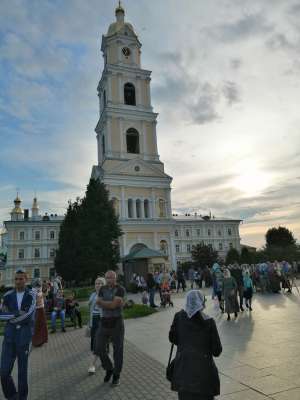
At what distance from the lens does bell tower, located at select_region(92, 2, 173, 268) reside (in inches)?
1807

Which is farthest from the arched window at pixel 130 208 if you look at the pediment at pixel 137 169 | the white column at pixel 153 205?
the pediment at pixel 137 169

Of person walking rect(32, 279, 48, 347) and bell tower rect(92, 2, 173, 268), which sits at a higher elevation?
bell tower rect(92, 2, 173, 268)

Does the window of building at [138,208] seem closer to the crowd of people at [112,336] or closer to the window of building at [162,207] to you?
the window of building at [162,207]

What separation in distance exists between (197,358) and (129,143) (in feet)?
158

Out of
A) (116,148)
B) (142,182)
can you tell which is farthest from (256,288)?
(116,148)

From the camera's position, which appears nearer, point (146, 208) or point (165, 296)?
point (165, 296)

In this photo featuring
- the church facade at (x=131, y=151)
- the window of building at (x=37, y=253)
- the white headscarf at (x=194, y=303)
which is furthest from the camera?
the window of building at (x=37, y=253)

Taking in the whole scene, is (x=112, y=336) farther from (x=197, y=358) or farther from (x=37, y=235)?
(x=37, y=235)

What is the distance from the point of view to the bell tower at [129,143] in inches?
1807

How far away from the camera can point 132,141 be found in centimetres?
5088

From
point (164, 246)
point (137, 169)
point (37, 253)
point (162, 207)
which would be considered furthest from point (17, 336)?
point (37, 253)

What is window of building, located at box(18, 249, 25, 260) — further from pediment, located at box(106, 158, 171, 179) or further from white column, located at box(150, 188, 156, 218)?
white column, located at box(150, 188, 156, 218)

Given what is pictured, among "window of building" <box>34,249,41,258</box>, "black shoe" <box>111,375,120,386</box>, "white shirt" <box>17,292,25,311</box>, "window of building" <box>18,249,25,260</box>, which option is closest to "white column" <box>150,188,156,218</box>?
"window of building" <box>34,249,41,258</box>

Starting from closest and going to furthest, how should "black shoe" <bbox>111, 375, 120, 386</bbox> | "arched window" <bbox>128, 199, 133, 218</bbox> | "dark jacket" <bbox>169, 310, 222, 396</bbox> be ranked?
"dark jacket" <bbox>169, 310, 222, 396</bbox> → "black shoe" <bbox>111, 375, 120, 386</bbox> → "arched window" <bbox>128, 199, 133, 218</bbox>
